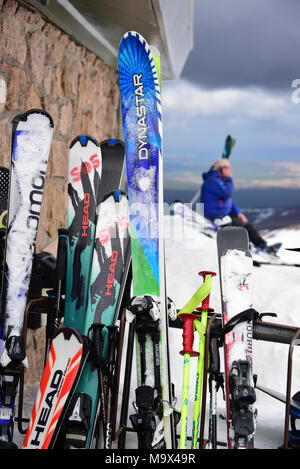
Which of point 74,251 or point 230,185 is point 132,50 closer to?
point 74,251

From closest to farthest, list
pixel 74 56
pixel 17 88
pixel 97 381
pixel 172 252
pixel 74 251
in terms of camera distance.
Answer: pixel 97 381, pixel 74 251, pixel 17 88, pixel 74 56, pixel 172 252

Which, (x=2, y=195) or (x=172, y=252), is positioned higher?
(x=172, y=252)

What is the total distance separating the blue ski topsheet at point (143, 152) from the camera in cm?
162

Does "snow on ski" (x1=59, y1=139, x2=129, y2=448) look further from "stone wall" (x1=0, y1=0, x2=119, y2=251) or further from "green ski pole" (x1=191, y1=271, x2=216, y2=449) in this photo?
"stone wall" (x1=0, y1=0, x2=119, y2=251)

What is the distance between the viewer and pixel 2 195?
1819 millimetres

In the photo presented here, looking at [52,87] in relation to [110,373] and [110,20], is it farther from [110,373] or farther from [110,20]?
[110,373]

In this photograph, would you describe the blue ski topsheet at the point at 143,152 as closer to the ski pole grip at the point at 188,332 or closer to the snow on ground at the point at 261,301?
the ski pole grip at the point at 188,332

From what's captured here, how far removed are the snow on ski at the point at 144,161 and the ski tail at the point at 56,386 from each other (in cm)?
26

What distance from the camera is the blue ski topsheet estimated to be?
1.62 metres

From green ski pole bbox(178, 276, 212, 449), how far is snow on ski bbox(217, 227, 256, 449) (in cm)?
11

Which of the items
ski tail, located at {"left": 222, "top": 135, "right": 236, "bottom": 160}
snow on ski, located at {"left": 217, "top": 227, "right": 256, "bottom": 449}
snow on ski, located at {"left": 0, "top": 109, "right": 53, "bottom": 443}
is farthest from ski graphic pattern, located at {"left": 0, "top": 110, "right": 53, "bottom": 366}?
ski tail, located at {"left": 222, "top": 135, "right": 236, "bottom": 160}

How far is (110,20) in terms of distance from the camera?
3021 millimetres

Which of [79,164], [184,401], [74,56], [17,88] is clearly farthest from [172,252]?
[184,401]
